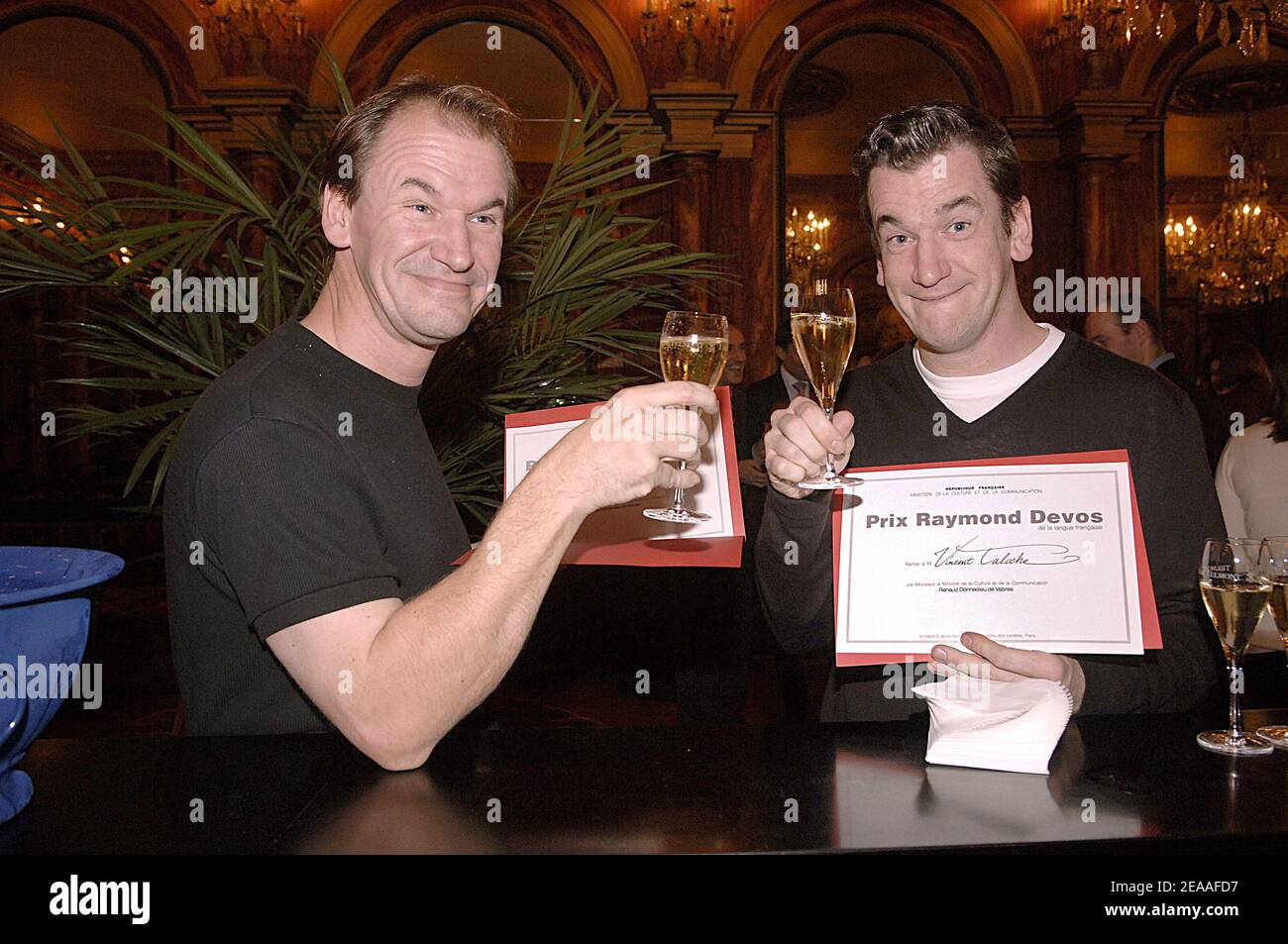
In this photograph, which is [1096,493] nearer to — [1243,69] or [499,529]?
[499,529]

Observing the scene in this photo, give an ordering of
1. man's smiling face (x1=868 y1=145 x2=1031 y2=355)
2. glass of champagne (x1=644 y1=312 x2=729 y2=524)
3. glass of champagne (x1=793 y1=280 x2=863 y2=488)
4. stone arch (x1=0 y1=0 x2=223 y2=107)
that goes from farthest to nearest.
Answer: stone arch (x1=0 y1=0 x2=223 y2=107) → man's smiling face (x1=868 y1=145 x2=1031 y2=355) → glass of champagne (x1=793 y1=280 x2=863 y2=488) → glass of champagne (x1=644 y1=312 x2=729 y2=524)

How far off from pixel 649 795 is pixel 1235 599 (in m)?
0.75

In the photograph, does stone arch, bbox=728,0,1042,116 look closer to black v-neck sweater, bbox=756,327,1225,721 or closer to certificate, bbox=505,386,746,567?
black v-neck sweater, bbox=756,327,1225,721

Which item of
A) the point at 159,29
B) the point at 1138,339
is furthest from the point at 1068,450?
the point at 159,29

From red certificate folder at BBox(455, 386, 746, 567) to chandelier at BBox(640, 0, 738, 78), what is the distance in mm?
6192

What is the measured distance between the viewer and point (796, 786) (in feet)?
3.77

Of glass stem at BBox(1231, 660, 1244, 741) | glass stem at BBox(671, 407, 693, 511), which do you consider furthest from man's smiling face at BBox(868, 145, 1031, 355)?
glass stem at BBox(1231, 660, 1244, 741)

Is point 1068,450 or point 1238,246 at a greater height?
point 1238,246

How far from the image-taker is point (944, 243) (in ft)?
5.63

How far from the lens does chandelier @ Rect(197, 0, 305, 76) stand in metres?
6.75
